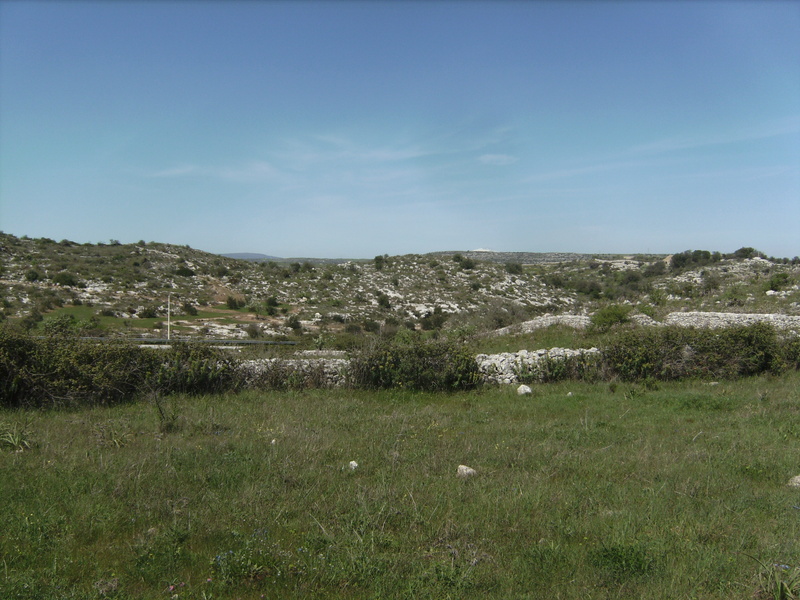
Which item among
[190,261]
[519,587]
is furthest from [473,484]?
[190,261]

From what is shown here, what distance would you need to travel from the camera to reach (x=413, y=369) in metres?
10.3

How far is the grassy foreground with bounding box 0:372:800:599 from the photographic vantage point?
3330mm

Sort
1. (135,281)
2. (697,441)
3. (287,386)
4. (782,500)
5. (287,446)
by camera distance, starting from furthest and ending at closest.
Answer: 1. (135,281)
2. (287,386)
3. (697,441)
4. (287,446)
5. (782,500)

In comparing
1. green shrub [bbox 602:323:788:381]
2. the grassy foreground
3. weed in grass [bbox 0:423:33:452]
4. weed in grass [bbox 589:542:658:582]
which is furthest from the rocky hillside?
weed in grass [bbox 589:542:658:582]

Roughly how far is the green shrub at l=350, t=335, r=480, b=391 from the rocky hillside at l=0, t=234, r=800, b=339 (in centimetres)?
948

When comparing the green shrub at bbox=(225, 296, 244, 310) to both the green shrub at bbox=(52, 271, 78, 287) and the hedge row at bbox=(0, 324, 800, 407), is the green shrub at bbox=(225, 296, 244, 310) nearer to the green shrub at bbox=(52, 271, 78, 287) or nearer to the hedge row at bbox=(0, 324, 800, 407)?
the green shrub at bbox=(52, 271, 78, 287)

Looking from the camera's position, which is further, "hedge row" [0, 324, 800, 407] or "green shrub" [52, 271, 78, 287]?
"green shrub" [52, 271, 78, 287]

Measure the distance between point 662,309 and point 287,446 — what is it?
18936mm

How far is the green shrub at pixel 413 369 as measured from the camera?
33.8ft

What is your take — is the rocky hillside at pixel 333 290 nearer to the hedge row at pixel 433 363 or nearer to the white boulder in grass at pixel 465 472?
the hedge row at pixel 433 363

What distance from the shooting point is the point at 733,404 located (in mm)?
8469

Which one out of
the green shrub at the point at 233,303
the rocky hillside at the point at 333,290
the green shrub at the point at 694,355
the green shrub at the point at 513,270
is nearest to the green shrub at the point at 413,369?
the green shrub at the point at 694,355

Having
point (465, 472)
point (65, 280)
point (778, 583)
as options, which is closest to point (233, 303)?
point (65, 280)

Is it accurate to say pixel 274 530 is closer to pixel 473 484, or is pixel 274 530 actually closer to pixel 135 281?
pixel 473 484
